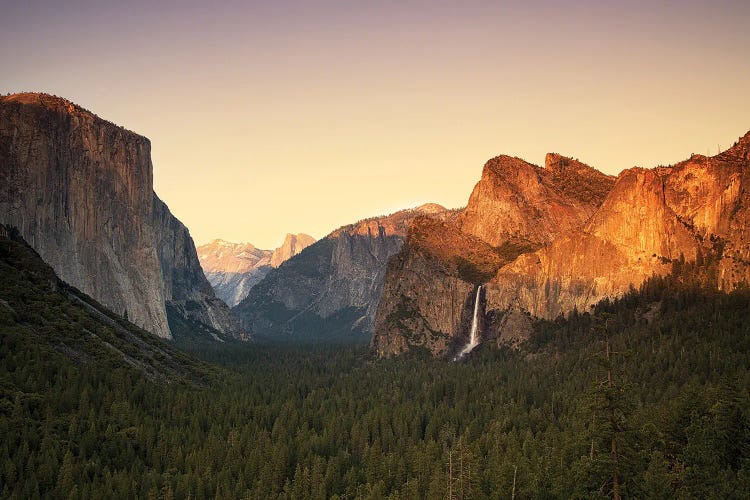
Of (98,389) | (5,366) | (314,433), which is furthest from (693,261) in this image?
(5,366)

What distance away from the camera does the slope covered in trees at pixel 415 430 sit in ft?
280

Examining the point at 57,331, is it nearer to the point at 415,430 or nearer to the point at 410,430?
the point at 410,430

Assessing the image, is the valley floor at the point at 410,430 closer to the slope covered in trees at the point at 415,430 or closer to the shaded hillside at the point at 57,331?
the slope covered in trees at the point at 415,430

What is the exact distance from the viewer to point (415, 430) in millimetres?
138750

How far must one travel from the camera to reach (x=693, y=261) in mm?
197875

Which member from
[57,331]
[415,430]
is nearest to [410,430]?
[415,430]

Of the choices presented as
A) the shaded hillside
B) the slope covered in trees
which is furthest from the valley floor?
the shaded hillside

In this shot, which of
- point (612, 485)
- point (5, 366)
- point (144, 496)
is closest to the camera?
A: point (612, 485)

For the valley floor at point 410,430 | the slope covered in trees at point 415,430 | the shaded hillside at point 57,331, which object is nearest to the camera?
the slope covered in trees at point 415,430

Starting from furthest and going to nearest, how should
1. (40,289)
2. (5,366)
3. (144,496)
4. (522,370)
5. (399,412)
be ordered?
1. (522,370)
2. (40,289)
3. (399,412)
4. (5,366)
5. (144,496)

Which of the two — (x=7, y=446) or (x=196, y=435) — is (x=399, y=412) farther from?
(x=7, y=446)

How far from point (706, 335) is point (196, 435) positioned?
104 m

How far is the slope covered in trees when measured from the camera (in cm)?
8538

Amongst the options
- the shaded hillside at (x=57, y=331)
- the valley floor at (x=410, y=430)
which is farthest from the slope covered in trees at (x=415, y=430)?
the shaded hillside at (x=57, y=331)
